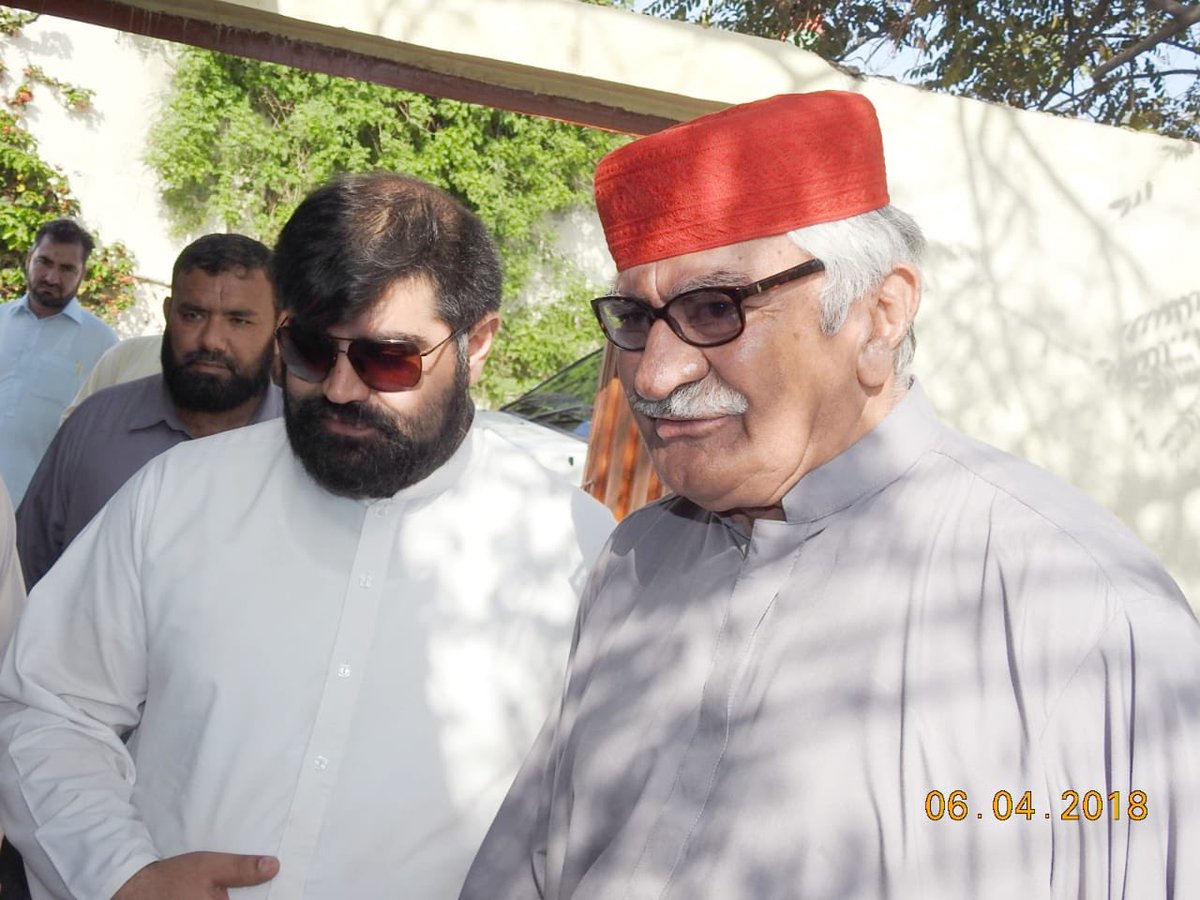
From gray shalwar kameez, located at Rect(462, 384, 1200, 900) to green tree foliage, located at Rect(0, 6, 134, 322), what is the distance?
44.9ft

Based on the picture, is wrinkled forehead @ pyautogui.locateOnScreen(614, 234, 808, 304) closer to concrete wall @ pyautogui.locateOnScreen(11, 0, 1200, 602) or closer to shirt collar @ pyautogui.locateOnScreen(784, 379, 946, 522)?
shirt collar @ pyautogui.locateOnScreen(784, 379, 946, 522)

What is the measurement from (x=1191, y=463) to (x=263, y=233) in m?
12.8

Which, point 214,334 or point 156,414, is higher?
point 214,334

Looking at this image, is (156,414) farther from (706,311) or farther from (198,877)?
(706,311)

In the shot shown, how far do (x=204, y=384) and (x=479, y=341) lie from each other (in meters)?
1.78

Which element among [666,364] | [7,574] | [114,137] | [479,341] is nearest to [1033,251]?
[479,341]

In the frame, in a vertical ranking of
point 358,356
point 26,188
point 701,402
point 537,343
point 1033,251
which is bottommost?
point 701,402

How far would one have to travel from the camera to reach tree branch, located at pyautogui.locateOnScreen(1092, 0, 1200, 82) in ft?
28.5

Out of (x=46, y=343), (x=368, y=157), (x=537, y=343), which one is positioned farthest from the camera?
(x=537, y=343)

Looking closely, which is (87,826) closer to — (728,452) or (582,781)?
(582,781)

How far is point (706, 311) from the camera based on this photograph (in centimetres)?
163

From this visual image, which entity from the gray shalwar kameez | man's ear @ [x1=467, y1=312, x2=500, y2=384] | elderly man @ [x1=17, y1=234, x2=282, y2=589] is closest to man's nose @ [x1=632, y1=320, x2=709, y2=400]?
the gray shalwar kameez

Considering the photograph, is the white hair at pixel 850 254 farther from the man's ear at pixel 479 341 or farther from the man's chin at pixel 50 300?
the man's chin at pixel 50 300

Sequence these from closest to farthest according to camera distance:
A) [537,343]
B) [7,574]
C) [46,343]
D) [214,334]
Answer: [7,574]
[214,334]
[46,343]
[537,343]
